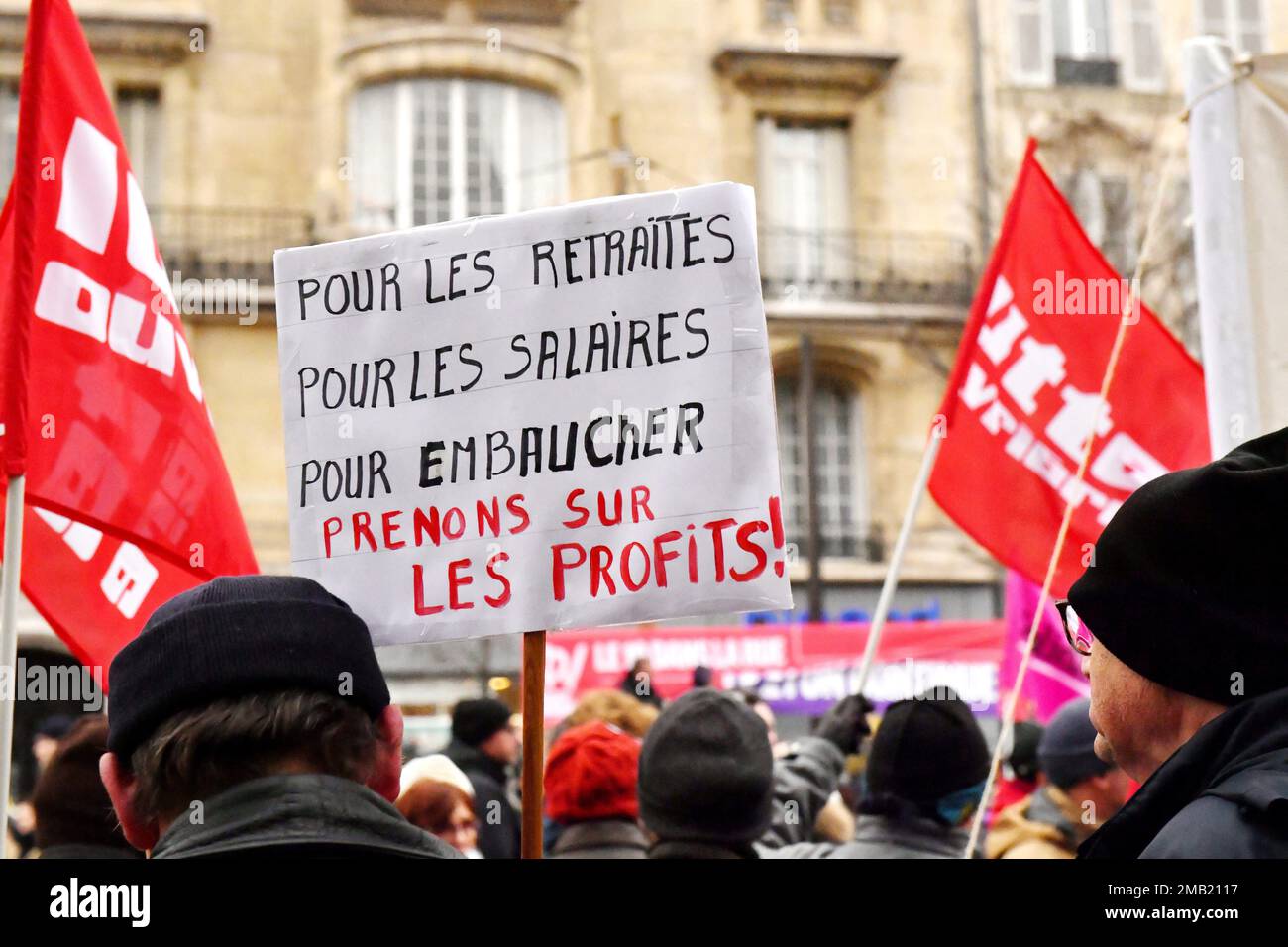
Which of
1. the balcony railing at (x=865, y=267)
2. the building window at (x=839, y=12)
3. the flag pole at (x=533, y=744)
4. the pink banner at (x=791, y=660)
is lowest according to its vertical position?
the pink banner at (x=791, y=660)

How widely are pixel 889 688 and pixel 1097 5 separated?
10.7 m

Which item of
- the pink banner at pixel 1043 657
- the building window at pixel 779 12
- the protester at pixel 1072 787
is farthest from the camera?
the building window at pixel 779 12

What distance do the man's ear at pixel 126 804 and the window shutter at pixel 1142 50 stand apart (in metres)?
21.0

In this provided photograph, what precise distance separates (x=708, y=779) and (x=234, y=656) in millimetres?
1739

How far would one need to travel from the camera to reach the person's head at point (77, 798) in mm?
3373

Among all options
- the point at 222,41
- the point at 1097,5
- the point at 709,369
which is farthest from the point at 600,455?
the point at 1097,5

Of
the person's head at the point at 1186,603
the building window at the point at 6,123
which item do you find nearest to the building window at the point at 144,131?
the building window at the point at 6,123

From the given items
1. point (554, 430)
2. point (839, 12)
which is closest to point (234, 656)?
point (554, 430)

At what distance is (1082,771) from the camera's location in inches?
167

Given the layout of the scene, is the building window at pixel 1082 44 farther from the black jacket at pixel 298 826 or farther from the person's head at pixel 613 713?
the black jacket at pixel 298 826

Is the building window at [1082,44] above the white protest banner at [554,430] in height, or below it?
above

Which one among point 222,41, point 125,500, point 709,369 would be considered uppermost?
point 222,41

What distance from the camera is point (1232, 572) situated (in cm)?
182
